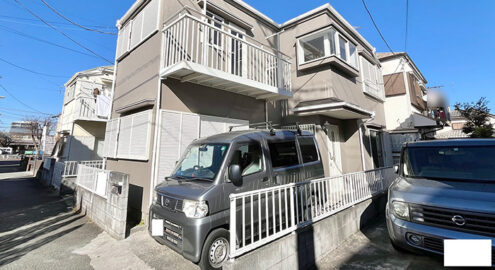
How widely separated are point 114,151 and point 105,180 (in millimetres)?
2025

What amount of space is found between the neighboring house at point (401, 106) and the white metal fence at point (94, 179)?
1447 cm

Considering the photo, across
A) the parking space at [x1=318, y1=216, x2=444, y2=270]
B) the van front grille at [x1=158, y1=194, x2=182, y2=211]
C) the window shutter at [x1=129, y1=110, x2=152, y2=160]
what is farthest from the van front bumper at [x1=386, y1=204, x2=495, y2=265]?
the window shutter at [x1=129, y1=110, x2=152, y2=160]

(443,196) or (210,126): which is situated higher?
(210,126)

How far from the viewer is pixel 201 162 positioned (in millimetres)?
3906

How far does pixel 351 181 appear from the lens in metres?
4.82

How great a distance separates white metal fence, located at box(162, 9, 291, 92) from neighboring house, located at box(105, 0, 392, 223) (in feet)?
0.13

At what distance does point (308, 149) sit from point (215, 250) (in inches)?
127

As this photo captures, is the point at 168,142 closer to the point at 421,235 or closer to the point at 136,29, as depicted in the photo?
the point at 136,29

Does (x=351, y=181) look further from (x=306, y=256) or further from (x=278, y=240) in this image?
(x=278, y=240)

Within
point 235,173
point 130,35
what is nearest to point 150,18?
point 130,35

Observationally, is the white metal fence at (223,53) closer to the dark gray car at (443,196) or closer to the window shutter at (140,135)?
the window shutter at (140,135)

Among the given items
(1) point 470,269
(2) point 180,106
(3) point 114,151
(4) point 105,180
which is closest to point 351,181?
(1) point 470,269

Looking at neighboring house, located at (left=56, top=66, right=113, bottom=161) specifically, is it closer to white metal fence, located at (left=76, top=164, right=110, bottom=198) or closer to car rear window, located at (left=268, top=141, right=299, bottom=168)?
white metal fence, located at (left=76, top=164, right=110, bottom=198)

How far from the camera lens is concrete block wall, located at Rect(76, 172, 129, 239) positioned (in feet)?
13.6
